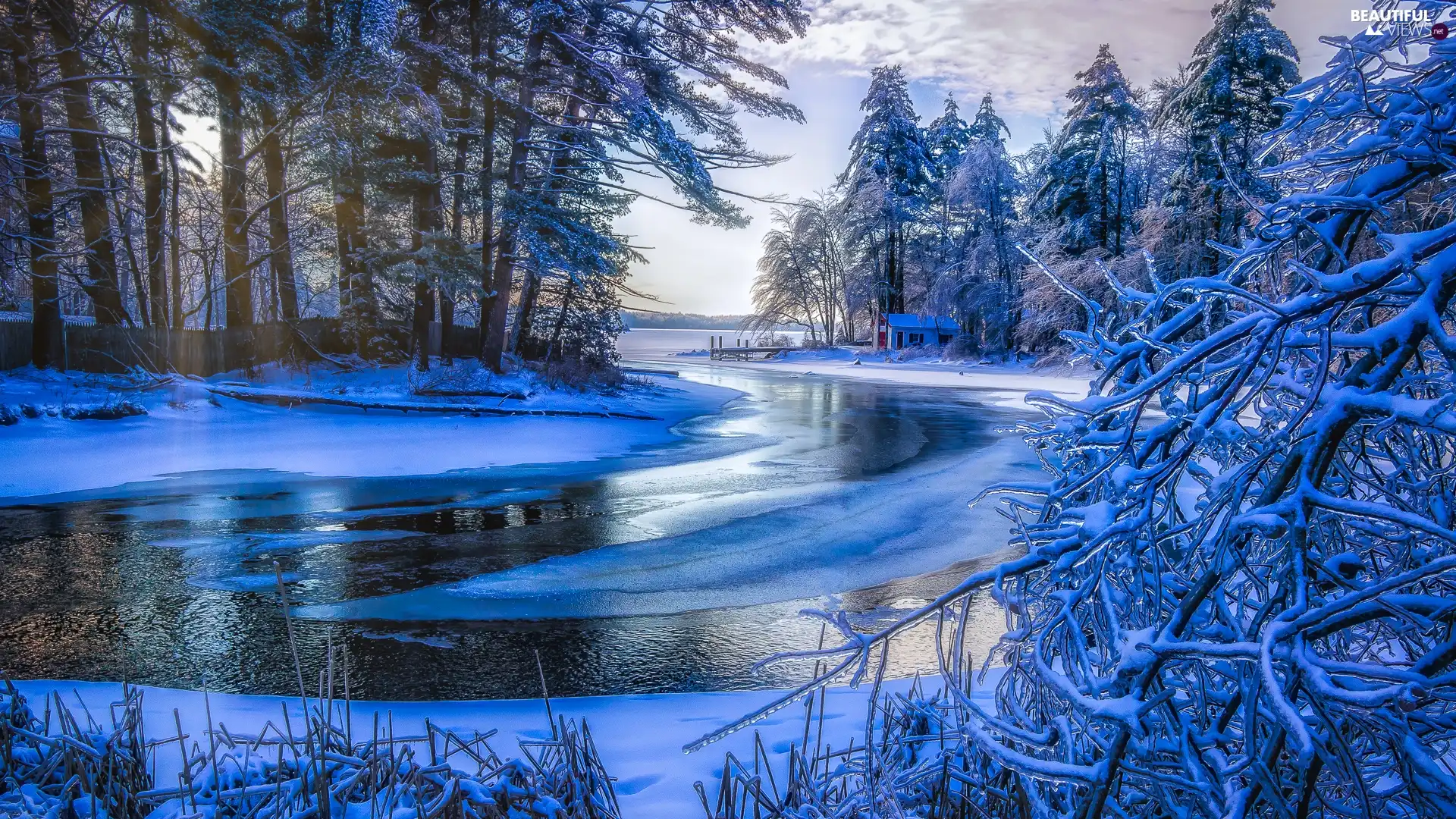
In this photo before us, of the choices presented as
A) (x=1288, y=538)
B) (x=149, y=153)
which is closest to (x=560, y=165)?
(x=149, y=153)

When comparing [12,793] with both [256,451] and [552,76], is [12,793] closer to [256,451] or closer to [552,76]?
[256,451]

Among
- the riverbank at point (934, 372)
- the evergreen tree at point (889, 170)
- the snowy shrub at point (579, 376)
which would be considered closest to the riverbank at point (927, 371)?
the riverbank at point (934, 372)

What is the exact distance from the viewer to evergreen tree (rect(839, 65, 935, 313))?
2121 inches

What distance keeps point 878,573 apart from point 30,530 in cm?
850

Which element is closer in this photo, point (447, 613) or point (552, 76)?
point (447, 613)

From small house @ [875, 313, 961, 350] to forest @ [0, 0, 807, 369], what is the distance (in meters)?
36.3

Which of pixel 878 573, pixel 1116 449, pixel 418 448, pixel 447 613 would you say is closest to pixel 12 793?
pixel 447 613

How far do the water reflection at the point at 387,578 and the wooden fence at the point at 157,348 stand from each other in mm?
9307

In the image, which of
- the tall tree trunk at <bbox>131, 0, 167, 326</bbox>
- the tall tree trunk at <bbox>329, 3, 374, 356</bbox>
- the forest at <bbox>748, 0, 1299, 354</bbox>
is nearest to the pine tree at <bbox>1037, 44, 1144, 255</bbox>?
the forest at <bbox>748, 0, 1299, 354</bbox>

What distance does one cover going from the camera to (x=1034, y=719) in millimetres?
2535

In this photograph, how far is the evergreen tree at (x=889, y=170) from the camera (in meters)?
53.9

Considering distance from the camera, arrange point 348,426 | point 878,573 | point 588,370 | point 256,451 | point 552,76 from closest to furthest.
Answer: point 878,573, point 256,451, point 348,426, point 552,76, point 588,370

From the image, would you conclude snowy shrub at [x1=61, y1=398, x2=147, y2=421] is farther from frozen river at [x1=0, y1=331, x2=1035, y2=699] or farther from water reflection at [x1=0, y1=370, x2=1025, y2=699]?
water reflection at [x1=0, y1=370, x2=1025, y2=699]

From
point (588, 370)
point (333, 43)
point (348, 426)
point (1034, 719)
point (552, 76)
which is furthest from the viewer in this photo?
point (588, 370)
